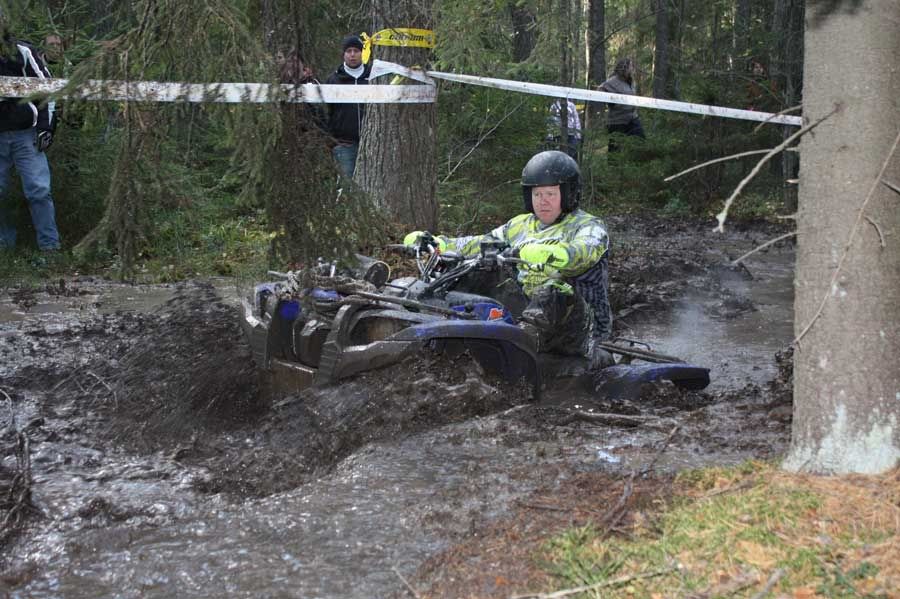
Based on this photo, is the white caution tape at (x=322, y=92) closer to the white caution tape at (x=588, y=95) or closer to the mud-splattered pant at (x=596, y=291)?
the white caution tape at (x=588, y=95)

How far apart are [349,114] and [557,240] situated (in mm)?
5788

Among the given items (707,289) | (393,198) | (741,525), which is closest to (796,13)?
(707,289)

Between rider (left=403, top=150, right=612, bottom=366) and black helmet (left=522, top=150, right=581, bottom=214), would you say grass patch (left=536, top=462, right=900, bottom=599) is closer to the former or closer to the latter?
rider (left=403, top=150, right=612, bottom=366)

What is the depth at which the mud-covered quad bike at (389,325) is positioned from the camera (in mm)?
5797

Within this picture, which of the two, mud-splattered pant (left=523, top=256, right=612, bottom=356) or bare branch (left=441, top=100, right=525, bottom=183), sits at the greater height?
bare branch (left=441, top=100, right=525, bottom=183)

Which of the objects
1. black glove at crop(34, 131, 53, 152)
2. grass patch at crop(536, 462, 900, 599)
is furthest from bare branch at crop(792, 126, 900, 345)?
black glove at crop(34, 131, 53, 152)

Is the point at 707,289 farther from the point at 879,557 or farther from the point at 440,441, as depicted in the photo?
the point at 879,557

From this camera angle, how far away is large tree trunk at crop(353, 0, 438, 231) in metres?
10.7

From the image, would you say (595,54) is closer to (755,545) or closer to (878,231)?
(878,231)

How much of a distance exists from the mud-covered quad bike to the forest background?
0.35m

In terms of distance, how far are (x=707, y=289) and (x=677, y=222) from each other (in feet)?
19.7

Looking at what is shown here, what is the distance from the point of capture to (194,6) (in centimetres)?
514

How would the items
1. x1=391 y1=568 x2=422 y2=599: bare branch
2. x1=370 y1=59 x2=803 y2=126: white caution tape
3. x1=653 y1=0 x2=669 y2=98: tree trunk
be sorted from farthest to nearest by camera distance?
1. x1=653 y1=0 x2=669 y2=98: tree trunk
2. x1=370 y1=59 x2=803 y2=126: white caution tape
3. x1=391 y1=568 x2=422 y2=599: bare branch

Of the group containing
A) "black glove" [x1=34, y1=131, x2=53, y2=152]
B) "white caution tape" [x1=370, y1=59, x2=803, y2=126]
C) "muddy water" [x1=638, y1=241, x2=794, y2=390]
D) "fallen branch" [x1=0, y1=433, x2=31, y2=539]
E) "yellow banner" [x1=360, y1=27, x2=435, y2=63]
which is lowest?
"muddy water" [x1=638, y1=241, x2=794, y2=390]
